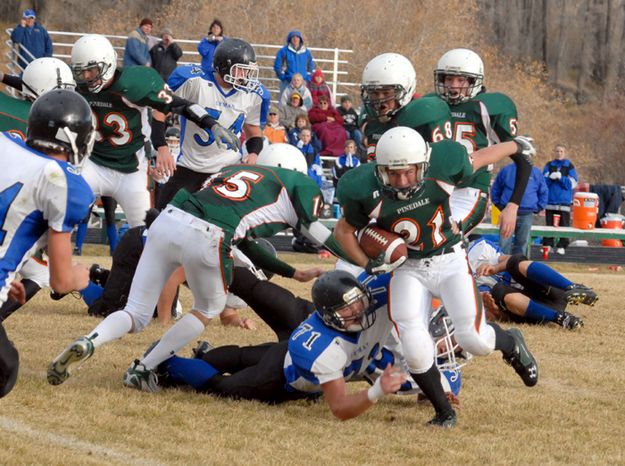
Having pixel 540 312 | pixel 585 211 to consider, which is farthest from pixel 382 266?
pixel 585 211

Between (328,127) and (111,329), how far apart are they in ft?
41.7

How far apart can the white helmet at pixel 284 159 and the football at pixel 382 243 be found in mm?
703

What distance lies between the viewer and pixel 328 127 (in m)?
18.0

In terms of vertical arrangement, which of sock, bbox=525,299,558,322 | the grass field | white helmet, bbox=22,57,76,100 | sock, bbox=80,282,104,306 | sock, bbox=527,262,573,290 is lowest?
sock, bbox=525,299,558,322

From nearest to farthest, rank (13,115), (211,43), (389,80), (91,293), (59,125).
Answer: (59,125) < (389,80) < (13,115) < (91,293) < (211,43)

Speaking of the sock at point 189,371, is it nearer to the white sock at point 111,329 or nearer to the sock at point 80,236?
the white sock at point 111,329

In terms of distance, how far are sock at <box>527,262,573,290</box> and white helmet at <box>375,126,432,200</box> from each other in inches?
131

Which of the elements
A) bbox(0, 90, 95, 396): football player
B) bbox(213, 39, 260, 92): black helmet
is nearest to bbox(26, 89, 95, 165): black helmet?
bbox(0, 90, 95, 396): football player

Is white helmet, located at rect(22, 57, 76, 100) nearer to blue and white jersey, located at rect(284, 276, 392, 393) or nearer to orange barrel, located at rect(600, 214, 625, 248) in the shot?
blue and white jersey, located at rect(284, 276, 392, 393)

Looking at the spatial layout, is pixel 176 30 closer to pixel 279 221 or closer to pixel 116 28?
pixel 116 28

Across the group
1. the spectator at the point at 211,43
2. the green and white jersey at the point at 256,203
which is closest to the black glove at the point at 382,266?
the green and white jersey at the point at 256,203

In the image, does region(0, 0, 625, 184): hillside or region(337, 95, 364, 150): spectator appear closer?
region(337, 95, 364, 150): spectator

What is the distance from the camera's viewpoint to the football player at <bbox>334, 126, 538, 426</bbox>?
513 centimetres

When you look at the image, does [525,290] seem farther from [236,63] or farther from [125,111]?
[125,111]
